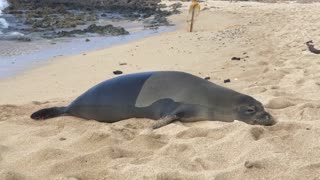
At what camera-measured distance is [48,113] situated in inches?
201

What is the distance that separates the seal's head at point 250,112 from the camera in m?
4.21

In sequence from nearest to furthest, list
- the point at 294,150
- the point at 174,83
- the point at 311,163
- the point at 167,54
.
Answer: the point at 311,163 < the point at 294,150 < the point at 174,83 < the point at 167,54

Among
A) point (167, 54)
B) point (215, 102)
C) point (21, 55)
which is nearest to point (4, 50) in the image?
point (21, 55)

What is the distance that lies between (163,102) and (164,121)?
38 centimetres

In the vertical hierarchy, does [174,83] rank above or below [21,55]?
above

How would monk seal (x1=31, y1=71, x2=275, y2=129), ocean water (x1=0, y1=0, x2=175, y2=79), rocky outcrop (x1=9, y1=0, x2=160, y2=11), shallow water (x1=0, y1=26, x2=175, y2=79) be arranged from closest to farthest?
1. monk seal (x1=31, y1=71, x2=275, y2=129)
2. shallow water (x1=0, y1=26, x2=175, y2=79)
3. ocean water (x1=0, y1=0, x2=175, y2=79)
4. rocky outcrop (x1=9, y1=0, x2=160, y2=11)

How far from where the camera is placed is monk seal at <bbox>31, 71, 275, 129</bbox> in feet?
14.5

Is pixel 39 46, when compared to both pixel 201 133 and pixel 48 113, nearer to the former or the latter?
pixel 48 113

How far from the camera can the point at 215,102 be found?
4.52m

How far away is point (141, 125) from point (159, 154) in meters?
0.97

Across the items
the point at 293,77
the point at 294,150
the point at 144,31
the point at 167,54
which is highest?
the point at 294,150

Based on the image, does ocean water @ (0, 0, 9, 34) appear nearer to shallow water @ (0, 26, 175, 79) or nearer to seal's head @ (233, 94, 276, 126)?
shallow water @ (0, 26, 175, 79)

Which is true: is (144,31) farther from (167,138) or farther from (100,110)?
(167,138)

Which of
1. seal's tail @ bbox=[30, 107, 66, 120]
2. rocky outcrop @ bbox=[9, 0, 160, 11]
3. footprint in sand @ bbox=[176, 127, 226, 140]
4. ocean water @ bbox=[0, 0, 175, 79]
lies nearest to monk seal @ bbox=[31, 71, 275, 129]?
seal's tail @ bbox=[30, 107, 66, 120]
